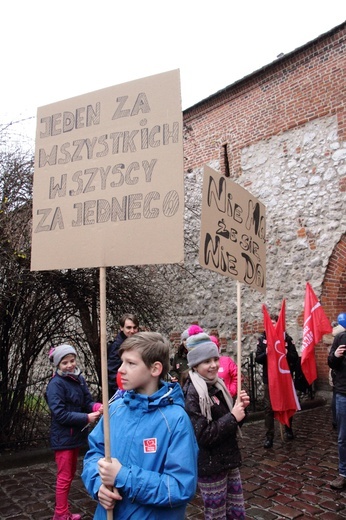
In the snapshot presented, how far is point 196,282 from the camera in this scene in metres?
11.7

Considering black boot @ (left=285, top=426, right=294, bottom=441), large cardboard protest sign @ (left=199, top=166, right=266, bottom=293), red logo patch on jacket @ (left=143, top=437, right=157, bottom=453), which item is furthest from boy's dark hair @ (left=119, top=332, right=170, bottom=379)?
black boot @ (left=285, top=426, right=294, bottom=441)

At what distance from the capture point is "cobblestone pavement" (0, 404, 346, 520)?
13.2 ft

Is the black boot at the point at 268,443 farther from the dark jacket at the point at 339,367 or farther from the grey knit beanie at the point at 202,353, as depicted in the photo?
the grey knit beanie at the point at 202,353

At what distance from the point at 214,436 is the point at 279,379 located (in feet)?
12.8

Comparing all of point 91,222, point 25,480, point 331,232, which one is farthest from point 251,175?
point 91,222

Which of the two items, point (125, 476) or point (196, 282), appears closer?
point (125, 476)

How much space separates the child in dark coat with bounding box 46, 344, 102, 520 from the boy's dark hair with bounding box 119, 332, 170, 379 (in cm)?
162

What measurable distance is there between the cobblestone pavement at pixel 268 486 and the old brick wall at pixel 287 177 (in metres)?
3.78

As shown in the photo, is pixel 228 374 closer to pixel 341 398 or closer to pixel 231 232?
pixel 341 398

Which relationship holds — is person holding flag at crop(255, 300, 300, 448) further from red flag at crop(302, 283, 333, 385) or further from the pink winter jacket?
the pink winter jacket

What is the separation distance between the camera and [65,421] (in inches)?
146

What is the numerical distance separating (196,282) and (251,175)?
3095 millimetres

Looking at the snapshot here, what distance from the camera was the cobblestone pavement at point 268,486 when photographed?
4020 mm

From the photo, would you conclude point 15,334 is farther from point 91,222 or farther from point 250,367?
point 250,367
